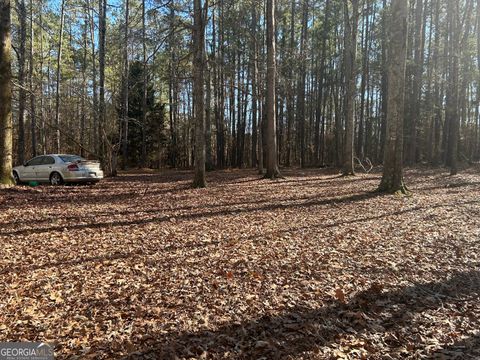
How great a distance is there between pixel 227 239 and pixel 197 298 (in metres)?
2.36

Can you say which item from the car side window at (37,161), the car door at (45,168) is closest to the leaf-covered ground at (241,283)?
the car door at (45,168)

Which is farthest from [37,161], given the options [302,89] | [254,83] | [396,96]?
[302,89]

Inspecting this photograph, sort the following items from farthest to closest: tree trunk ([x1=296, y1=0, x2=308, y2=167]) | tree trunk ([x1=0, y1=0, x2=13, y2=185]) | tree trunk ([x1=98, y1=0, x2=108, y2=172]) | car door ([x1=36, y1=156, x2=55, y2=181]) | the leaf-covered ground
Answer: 1. tree trunk ([x1=296, y1=0, x2=308, y2=167])
2. tree trunk ([x1=98, y1=0, x2=108, y2=172])
3. car door ([x1=36, y1=156, x2=55, y2=181])
4. tree trunk ([x1=0, y1=0, x2=13, y2=185])
5. the leaf-covered ground

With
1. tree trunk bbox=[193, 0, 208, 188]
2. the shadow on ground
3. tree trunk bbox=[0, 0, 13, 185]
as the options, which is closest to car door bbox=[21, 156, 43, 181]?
tree trunk bbox=[0, 0, 13, 185]

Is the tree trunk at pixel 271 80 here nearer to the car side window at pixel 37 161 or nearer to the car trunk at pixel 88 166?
the car trunk at pixel 88 166

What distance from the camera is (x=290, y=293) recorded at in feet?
13.7

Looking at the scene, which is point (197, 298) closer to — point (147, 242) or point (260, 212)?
point (147, 242)

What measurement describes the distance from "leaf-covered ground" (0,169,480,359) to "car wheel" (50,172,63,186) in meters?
5.56

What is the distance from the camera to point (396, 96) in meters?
10.9

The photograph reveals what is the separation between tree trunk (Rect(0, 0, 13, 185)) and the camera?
35.7ft

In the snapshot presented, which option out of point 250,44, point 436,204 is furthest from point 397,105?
point 250,44

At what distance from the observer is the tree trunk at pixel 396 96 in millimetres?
10711

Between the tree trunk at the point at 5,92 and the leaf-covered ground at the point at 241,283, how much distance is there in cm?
323

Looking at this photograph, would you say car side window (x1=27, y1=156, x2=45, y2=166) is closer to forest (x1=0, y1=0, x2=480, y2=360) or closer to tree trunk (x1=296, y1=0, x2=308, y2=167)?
forest (x1=0, y1=0, x2=480, y2=360)
